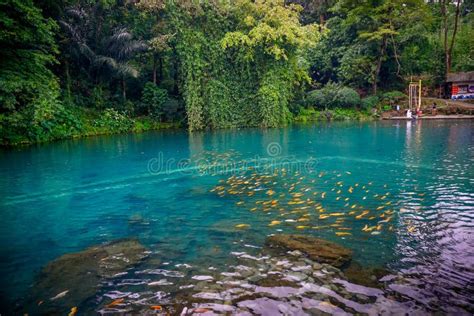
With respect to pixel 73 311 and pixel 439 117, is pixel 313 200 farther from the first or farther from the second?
pixel 439 117

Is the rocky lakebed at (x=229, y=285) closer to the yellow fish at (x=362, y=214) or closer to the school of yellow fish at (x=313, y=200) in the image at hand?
the school of yellow fish at (x=313, y=200)

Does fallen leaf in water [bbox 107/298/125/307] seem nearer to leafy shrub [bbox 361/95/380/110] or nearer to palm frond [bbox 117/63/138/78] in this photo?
palm frond [bbox 117/63/138/78]

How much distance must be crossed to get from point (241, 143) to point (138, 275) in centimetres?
1366

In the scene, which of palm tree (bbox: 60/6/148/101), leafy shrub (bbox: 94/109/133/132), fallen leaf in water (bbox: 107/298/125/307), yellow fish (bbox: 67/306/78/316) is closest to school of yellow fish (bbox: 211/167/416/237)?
fallen leaf in water (bbox: 107/298/125/307)

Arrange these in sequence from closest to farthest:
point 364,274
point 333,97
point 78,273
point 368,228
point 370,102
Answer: point 364,274, point 78,273, point 368,228, point 370,102, point 333,97

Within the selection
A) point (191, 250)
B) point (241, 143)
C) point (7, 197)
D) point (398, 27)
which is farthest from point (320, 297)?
point (398, 27)

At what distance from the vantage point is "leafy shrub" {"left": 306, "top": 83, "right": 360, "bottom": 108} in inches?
1248

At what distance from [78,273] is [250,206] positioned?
143 inches

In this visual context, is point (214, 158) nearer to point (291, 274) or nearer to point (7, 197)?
point (7, 197)

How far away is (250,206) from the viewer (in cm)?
709

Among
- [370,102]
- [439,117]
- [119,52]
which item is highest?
[119,52]

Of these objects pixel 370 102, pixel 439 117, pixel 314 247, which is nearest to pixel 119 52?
pixel 370 102

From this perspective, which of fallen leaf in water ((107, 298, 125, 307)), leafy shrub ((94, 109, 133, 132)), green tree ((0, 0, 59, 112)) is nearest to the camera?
fallen leaf in water ((107, 298, 125, 307))

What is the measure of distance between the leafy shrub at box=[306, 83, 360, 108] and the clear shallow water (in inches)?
716
